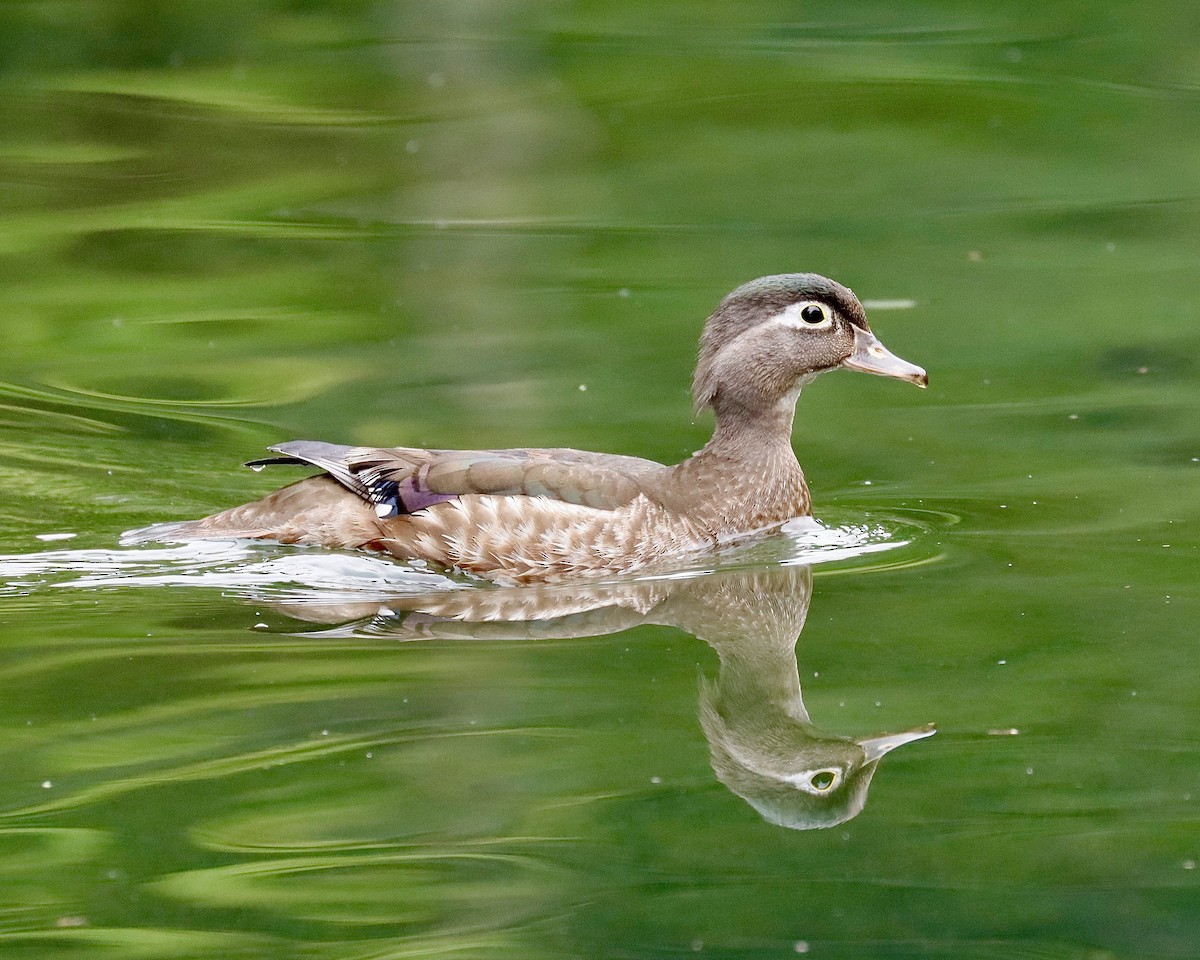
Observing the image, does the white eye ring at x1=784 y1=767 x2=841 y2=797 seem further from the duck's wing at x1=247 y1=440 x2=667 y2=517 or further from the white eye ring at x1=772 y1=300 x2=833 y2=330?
the white eye ring at x1=772 y1=300 x2=833 y2=330

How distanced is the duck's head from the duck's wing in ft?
2.24

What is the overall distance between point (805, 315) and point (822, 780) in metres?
3.14

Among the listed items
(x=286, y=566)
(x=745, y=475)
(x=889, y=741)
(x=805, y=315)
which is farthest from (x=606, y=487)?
(x=889, y=741)

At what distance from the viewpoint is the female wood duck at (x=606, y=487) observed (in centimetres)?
880

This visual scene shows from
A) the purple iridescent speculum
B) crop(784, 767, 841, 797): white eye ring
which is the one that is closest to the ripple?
the purple iridescent speculum

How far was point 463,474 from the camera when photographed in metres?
8.80

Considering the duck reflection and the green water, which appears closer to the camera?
the green water

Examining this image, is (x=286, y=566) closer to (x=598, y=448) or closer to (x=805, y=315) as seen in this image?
(x=598, y=448)

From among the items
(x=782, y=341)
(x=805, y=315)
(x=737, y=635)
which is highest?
(x=805, y=315)

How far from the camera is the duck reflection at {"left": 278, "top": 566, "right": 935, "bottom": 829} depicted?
6.62 meters

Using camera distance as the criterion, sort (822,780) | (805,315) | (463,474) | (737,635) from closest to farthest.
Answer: (822,780)
(737,635)
(463,474)
(805,315)

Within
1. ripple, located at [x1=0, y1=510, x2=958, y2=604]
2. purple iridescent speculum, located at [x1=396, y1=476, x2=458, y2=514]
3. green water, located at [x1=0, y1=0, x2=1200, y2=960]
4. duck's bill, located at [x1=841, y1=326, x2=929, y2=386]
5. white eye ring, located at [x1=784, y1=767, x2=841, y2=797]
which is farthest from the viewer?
duck's bill, located at [x1=841, y1=326, x2=929, y2=386]

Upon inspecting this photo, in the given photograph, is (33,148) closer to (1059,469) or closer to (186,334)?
(186,334)

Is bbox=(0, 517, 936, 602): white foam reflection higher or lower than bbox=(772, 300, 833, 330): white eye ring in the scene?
lower
